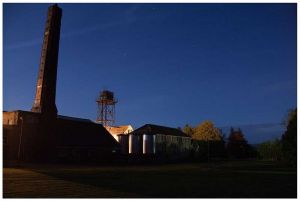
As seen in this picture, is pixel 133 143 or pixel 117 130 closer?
pixel 133 143

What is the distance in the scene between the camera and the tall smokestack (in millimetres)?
40031

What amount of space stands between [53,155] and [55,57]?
1102cm

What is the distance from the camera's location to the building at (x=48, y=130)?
3634 cm

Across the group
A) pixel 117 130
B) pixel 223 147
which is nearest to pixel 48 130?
pixel 117 130

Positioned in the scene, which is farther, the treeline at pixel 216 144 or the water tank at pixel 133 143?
the treeline at pixel 216 144

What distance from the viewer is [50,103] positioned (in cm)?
4053

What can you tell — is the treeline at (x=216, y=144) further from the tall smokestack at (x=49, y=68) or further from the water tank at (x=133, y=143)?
the tall smokestack at (x=49, y=68)

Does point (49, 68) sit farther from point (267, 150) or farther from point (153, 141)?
point (267, 150)

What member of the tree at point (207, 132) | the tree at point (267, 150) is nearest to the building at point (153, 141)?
the tree at point (267, 150)

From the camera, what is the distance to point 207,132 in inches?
3039

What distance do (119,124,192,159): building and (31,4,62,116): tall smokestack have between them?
18892mm

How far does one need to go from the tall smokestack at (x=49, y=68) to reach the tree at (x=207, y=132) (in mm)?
42724

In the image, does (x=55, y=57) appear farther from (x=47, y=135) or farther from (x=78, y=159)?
(x=78, y=159)

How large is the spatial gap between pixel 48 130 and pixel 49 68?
22.7ft
